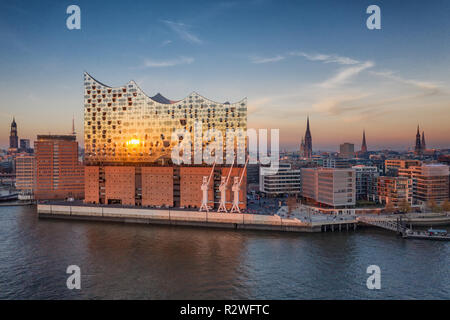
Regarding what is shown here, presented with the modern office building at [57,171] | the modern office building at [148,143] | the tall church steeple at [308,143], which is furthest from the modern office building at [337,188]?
the tall church steeple at [308,143]

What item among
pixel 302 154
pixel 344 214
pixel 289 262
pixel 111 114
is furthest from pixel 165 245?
pixel 302 154

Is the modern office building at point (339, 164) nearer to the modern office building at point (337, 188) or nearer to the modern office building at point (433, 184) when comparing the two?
the modern office building at point (433, 184)

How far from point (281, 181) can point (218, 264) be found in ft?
80.8

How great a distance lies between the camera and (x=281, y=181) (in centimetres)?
4116

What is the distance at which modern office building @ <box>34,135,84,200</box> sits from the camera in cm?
4144

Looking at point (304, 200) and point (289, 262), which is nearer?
point (289, 262)

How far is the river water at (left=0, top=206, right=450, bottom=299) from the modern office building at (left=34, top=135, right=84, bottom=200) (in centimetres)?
1672

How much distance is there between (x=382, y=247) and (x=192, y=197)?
15.7m

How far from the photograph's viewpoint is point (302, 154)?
376ft

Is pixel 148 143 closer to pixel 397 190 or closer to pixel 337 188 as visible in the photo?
pixel 337 188

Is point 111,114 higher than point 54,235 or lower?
higher

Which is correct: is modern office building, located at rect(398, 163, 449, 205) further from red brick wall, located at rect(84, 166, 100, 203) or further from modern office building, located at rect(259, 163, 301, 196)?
red brick wall, located at rect(84, 166, 100, 203)

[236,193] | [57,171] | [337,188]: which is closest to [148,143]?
[236,193]
